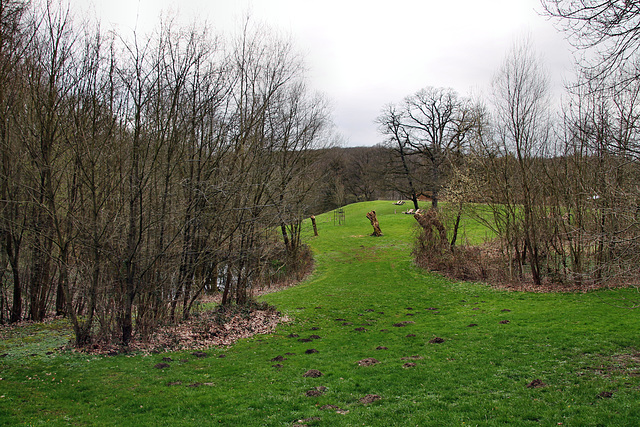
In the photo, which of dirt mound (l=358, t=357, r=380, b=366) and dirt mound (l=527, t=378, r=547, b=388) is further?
dirt mound (l=358, t=357, r=380, b=366)

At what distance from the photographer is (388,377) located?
25.1 ft

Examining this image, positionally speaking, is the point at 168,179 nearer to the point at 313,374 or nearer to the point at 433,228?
the point at 313,374

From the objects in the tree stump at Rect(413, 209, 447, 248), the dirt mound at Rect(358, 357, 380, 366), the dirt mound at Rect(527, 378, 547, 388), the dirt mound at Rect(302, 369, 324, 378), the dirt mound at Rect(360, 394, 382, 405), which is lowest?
the dirt mound at Rect(358, 357, 380, 366)

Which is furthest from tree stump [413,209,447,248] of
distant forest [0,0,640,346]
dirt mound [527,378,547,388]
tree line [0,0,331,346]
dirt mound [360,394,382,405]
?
dirt mound [360,394,382,405]

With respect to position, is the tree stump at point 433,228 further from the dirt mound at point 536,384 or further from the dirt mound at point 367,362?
the dirt mound at point 536,384

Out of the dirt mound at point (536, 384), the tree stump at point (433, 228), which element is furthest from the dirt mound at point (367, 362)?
the tree stump at point (433, 228)

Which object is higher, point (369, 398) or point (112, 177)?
point (112, 177)

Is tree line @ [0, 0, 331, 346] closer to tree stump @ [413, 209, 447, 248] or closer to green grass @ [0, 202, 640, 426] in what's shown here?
green grass @ [0, 202, 640, 426]

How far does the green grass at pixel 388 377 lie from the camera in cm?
573

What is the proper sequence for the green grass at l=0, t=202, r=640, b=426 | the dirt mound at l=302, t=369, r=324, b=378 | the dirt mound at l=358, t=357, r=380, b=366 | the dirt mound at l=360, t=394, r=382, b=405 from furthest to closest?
the dirt mound at l=358, t=357, r=380, b=366 → the dirt mound at l=302, t=369, r=324, b=378 → the dirt mound at l=360, t=394, r=382, b=405 → the green grass at l=0, t=202, r=640, b=426

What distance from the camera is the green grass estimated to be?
573 centimetres

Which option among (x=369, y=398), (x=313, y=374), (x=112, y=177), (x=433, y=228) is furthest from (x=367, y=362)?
(x=433, y=228)

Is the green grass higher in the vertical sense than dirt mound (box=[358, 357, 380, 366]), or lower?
higher

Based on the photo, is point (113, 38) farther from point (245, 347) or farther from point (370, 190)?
point (370, 190)
